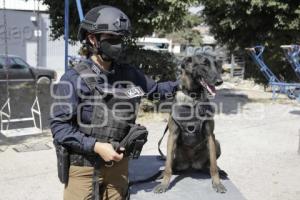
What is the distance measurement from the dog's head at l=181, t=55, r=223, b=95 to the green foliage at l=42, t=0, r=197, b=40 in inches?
208

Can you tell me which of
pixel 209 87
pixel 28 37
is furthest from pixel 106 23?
pixel 28 37

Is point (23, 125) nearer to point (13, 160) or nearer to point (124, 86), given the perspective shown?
point (13, 160)

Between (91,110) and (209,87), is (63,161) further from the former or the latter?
(209,87)

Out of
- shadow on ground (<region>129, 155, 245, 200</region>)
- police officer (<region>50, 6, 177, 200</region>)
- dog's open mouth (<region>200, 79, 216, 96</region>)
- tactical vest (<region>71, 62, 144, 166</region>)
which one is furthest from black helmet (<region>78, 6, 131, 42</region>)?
shadow on ground (<region>129, 155, 245, 200</region>)

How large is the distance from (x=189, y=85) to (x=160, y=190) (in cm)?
102

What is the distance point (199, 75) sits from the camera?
4.14 m

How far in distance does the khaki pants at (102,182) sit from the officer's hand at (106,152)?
253 millimetres

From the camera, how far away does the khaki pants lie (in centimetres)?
272

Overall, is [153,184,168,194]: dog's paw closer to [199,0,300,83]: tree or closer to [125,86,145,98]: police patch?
[125,86,145,98]: police patch

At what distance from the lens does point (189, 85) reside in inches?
163

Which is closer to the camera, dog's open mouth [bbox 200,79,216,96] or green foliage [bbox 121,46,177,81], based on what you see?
dog's open mouth [bbox 200,79,216,96]

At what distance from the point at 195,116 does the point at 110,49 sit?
5.58 feet

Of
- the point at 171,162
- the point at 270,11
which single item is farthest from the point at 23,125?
the point at 270,11

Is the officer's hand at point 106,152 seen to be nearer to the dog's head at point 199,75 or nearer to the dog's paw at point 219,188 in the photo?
the dog's head at point 199,75
